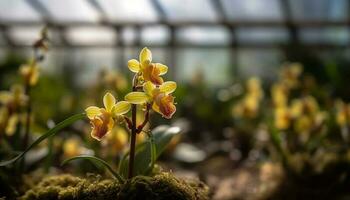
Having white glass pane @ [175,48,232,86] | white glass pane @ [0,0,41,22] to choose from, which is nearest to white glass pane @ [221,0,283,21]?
white glass pane @ [175,48,232,86]

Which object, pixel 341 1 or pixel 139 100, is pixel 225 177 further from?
pixel 341 1

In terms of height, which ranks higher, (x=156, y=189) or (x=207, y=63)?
(x=207, y=63)

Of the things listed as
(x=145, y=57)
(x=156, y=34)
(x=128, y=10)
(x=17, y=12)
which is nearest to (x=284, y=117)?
(x=145, y=57)

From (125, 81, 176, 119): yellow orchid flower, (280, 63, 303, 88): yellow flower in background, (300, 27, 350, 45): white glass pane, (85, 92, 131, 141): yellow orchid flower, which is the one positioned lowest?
(85, 92, 131, 141): yellow orchid flower

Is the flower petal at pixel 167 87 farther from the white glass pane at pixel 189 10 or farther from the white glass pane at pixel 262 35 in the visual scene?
the white glass pane at pixel 262 35

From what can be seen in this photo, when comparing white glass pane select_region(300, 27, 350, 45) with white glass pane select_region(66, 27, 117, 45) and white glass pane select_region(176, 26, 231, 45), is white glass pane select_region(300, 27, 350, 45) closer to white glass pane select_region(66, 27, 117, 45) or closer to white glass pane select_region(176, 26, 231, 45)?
white glass pane select_region(176, 26, 231, 45)

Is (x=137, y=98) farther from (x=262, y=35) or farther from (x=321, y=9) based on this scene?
(x=262, y=35)

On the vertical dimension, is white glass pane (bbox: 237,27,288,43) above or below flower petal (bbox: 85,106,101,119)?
above
